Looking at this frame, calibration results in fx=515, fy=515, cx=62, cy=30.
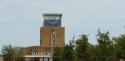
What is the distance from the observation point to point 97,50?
5959cm

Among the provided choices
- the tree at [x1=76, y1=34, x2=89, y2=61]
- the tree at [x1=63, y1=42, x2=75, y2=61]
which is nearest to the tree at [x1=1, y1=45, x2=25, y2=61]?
the tree at [x1=63, y1=42, x2=75, y2=61]

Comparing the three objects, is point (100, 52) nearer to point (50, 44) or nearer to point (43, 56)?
point (43, 56)

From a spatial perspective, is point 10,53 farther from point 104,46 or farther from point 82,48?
point 104,46

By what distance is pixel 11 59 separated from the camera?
351 feet

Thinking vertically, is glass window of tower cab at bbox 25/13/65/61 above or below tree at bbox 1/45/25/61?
above

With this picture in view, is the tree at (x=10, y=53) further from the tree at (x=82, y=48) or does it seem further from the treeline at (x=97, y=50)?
the tree at (x=82, y=48)

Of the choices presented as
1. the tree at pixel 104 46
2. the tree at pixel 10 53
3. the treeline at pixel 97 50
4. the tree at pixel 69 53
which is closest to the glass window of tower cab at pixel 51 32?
the tree at pixel 10 53

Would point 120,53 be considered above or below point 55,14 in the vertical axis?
below

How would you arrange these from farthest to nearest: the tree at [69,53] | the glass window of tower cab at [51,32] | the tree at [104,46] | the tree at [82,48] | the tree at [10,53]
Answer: the glass window of tower cab at [51,32], the tree at [10,53], the tree at [69,53], the tree at [82,48], the tree at [104,46]

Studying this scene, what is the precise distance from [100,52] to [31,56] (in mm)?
71811

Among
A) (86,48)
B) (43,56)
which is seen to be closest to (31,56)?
(43,56)

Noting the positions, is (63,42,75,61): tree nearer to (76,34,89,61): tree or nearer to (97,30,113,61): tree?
(76,34,89,61): tree

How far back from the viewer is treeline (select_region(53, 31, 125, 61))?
59438mm

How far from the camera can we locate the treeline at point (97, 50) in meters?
59.4
